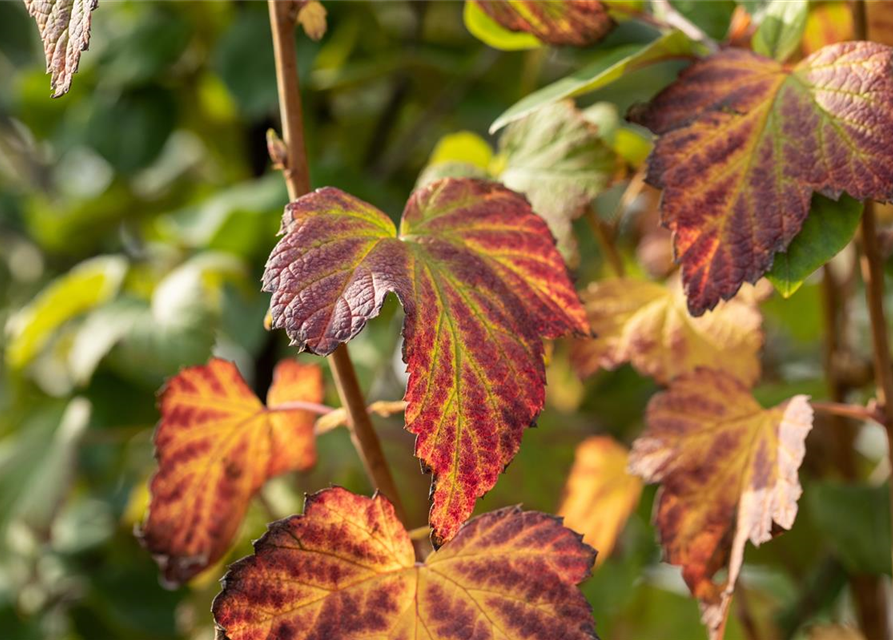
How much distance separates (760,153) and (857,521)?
0.29 meters

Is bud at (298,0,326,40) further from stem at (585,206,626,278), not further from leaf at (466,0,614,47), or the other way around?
stem at (585,206,626,278)

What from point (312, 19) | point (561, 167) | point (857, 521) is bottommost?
point (857, 521)

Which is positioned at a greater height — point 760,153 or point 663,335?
point 760,153

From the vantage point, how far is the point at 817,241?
330 millimetres

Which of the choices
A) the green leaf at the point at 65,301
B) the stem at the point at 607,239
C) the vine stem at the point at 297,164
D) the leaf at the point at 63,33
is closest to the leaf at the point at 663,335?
the stem at the point at 607,239

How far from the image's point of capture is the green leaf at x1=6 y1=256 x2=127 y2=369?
0.74 meters

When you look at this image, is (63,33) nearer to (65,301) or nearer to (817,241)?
(817,241)

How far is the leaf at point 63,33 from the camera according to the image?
282mm

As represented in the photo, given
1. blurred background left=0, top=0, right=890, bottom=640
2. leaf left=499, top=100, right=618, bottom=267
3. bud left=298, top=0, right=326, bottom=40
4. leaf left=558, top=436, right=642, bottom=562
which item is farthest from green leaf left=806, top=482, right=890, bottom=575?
bud left=298, top=0, right=326, bottom=40

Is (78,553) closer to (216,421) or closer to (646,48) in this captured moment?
(216,421)

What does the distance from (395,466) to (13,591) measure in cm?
41

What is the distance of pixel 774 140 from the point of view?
1.13 ft

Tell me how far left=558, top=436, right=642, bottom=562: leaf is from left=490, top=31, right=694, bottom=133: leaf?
8.2 inches

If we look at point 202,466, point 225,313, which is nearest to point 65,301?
point 225,313
